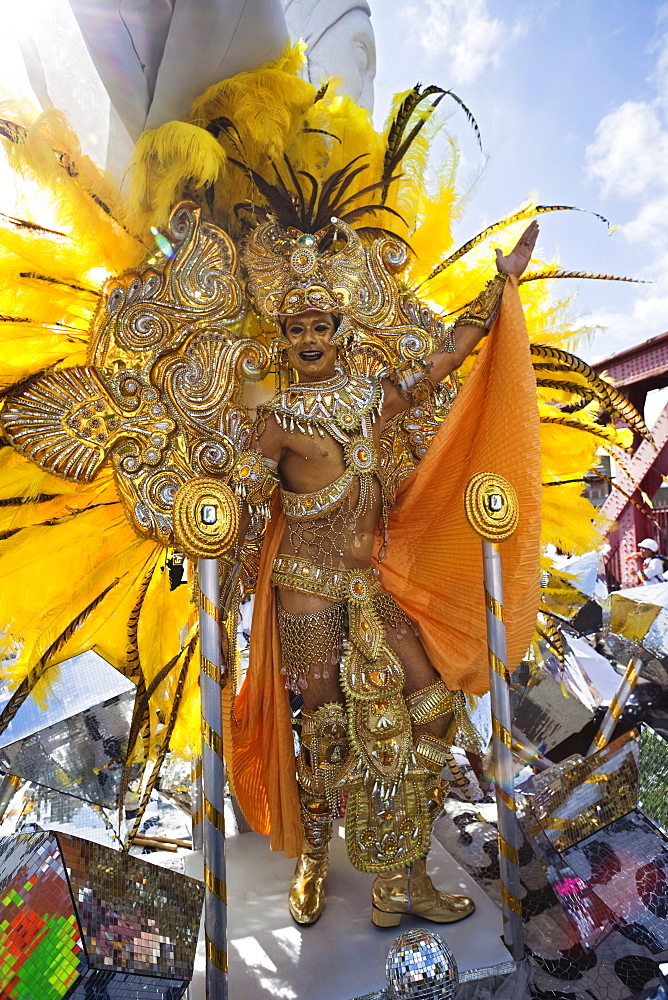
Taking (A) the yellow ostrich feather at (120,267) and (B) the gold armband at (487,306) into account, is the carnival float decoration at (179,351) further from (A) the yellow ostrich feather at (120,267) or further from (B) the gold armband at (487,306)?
(B) the gold armband at (487,306)

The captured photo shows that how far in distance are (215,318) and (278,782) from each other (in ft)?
5.74

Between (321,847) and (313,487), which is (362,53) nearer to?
(313,487)

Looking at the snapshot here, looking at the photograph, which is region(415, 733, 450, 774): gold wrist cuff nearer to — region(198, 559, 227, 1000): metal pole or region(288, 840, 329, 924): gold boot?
region(288, 840, 329, 924): gold boot

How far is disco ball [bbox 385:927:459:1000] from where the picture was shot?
136cm

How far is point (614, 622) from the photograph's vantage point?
127 inches

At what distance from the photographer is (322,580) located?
7.53 feet

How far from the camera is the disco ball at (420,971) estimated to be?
53.4 inches

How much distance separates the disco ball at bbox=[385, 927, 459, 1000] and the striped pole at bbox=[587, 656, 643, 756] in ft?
6.11

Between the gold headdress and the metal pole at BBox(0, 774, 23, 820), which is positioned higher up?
the gold headdress

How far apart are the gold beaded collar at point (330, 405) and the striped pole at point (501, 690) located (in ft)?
1.60

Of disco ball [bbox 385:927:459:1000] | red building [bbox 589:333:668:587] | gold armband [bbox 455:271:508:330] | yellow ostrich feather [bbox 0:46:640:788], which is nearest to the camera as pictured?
disco ball [bbox 385:927:459:1000]

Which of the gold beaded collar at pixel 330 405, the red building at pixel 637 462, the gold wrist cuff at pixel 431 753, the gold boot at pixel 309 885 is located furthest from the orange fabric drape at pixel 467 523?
the red building at pixel 637 462

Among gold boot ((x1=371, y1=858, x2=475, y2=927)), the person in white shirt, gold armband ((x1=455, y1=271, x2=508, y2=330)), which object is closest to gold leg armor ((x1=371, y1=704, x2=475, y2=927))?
gold boot ((x1=371, y1=858, x2=475, y2=927))

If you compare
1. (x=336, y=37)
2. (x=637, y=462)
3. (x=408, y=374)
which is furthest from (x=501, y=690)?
(x=637, y=462)
